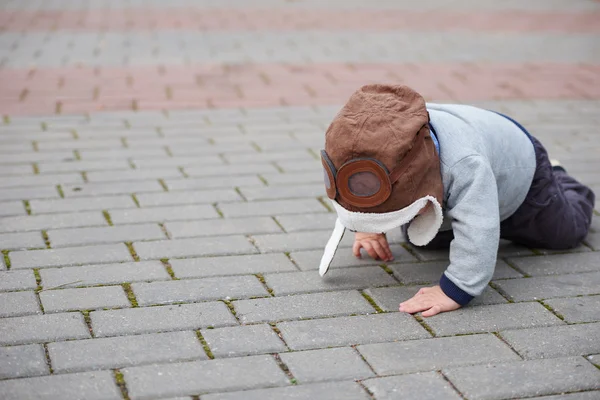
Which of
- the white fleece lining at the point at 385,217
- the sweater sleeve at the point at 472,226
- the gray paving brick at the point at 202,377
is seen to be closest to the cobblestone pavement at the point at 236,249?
the gray paving brick at the point at 202,377

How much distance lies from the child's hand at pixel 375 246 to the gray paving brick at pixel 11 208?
59.7 inches

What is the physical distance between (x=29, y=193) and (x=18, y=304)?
126cm

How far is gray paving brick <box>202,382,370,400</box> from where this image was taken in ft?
7.25

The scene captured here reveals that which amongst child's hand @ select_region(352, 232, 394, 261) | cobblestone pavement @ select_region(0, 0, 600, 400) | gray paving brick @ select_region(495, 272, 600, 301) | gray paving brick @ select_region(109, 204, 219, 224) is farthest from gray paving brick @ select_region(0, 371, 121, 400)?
gray paving brick @ select_region(495, 272, 600, 301)

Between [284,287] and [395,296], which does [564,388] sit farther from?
[284,287]

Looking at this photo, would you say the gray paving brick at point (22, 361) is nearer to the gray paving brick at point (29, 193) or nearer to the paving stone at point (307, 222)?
the paving stone at point (307, 222)

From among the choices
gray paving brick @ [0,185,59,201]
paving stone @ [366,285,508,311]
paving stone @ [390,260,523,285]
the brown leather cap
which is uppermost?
the brown leather cap

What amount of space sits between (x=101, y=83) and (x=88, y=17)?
10.9ft

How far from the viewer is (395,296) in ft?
9.56

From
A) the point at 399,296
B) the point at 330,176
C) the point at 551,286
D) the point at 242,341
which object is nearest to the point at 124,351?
the point at 242,341

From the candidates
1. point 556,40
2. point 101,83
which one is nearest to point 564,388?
point 101,83

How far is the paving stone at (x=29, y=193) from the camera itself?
12.6 feet

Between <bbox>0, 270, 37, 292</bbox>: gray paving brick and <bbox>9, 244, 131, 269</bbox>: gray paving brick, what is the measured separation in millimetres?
66

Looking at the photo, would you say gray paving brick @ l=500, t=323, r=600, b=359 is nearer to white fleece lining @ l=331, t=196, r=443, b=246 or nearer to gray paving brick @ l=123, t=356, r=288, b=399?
white fleece lining @ l=331, t=196, r=443, b=246
